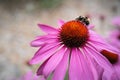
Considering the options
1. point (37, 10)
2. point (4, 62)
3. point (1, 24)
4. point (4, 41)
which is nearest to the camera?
point (4, 62)

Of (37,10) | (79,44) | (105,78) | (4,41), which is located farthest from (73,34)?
(37,10)

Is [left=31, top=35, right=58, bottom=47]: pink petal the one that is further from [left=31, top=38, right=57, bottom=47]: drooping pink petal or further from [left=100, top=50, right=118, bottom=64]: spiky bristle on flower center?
[left=100, top=50, right=118, bottom=64]: spiky bristle on flower center

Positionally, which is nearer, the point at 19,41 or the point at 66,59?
the point at 66,59

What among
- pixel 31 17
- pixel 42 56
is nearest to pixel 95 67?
pixel 42 56

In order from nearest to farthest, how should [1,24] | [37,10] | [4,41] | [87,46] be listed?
[87,46] → [4,41] → [1,24] → [37,10]

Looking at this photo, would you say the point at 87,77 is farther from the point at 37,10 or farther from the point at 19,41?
the point at 37,10

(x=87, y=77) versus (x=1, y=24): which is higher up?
(x=1, y=24)
